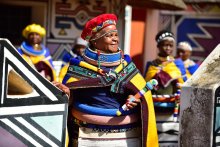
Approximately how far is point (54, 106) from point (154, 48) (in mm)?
8365

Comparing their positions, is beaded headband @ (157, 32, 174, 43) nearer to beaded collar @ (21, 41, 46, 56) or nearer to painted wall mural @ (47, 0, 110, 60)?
beaded collar @ (21, 41, 46, 56)

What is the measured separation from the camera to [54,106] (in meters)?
3.48

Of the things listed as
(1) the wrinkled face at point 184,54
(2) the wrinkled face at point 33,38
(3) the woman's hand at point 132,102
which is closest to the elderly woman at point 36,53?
(2) the wrinkled face at point 33,38

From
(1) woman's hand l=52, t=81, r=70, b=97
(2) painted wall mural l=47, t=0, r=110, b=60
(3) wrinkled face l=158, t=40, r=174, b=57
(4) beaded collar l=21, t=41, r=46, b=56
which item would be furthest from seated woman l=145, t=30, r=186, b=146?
(2) painted wall mural l=47, t=0, r=110, b=60

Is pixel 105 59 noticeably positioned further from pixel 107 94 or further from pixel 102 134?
pixel 102 134

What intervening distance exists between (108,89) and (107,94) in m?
0.04

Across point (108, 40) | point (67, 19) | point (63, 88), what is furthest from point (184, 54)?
point (63, 88)

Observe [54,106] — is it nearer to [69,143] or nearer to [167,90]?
[69,143]

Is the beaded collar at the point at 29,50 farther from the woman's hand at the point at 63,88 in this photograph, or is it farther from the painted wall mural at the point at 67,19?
the woman's hand at the point at 63,88

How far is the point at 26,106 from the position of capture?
336 cm

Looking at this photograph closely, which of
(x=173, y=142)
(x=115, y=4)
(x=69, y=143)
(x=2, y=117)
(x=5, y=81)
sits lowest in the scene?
(x=173, y=142)

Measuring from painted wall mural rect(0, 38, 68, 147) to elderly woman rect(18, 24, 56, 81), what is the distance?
3.33 m

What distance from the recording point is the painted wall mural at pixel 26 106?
3281mm

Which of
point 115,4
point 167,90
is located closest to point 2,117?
point 167,90
